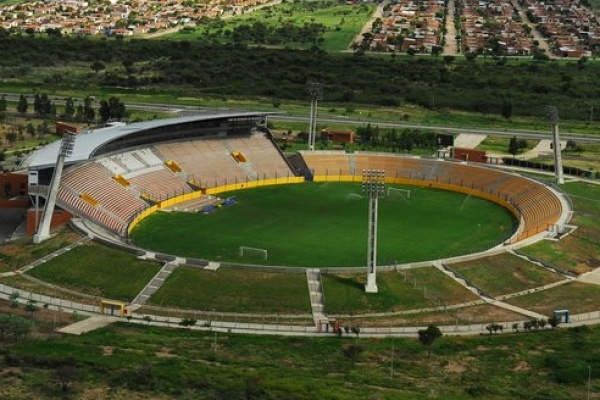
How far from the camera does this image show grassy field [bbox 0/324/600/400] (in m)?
43.3

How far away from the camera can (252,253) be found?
66.9 meters

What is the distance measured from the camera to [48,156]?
Answer: 242ft

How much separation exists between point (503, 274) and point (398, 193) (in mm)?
27166

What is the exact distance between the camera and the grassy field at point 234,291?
55594 millimetres

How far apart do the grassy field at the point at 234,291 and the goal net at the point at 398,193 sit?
97.8ft

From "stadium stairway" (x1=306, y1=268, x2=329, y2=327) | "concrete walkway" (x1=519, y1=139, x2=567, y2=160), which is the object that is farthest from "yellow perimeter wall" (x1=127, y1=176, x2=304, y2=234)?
"concrete walkway" (x1=519, y1=139, x2=567, y2=160)

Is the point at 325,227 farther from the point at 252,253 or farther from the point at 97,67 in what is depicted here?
the point at 97,67

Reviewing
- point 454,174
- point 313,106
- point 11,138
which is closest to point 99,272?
point 313,106

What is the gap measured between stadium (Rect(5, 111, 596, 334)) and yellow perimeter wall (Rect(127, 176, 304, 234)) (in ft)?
0.42

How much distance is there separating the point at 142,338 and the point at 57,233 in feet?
59.7

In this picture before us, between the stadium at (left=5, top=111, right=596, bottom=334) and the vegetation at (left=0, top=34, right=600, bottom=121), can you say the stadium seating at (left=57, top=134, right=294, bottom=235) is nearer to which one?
the stadium at (left=5, top=111, right=596, bottom=334)

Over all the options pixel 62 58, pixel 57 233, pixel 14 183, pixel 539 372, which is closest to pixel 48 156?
pixel 14 183

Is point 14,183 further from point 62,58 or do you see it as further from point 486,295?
point 62,58

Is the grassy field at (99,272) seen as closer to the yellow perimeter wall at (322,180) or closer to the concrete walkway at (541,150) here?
the yellow perimeter wall at (322,180)
